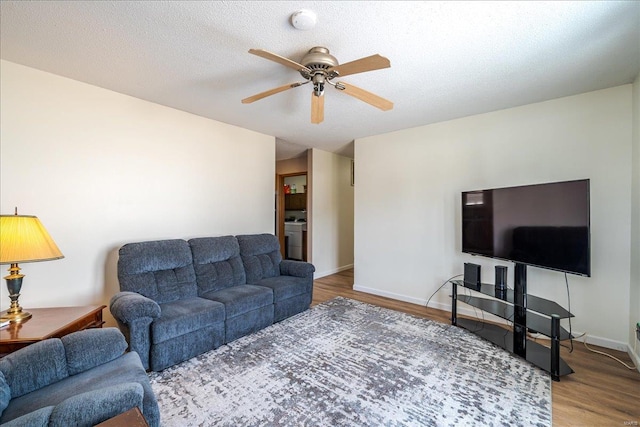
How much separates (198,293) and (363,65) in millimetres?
2636

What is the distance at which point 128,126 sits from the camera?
2887 millimetres

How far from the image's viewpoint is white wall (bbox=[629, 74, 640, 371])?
7.65 ft

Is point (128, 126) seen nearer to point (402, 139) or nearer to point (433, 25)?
point (433, 25)

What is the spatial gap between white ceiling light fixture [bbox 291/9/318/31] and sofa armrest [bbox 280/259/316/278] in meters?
2.61

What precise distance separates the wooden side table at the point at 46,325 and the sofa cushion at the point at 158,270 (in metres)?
0.35

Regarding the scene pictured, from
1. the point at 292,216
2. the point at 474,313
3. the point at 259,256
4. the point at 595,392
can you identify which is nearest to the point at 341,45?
the point at 259,256

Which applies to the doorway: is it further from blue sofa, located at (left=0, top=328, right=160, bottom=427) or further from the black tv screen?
blue sofa, located at (left=0, top=328, right=160, bottom=427)

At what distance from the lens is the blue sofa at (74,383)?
1019mm

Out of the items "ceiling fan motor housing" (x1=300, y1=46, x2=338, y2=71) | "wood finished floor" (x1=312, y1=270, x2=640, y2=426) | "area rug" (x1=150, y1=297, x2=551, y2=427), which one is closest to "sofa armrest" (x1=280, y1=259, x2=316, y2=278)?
"area rug" (x1=150, y1=297, x2=551, y2=427)

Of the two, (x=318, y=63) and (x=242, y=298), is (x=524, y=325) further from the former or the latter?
(x=318, y=63)

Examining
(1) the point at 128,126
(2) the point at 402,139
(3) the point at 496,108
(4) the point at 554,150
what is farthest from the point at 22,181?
(4) the point at 554,150

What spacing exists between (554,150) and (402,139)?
1747mm

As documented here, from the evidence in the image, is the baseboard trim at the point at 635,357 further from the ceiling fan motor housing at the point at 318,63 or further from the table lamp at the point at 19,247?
the table lamp at the point at 19,247

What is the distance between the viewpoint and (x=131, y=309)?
6.83 feet
